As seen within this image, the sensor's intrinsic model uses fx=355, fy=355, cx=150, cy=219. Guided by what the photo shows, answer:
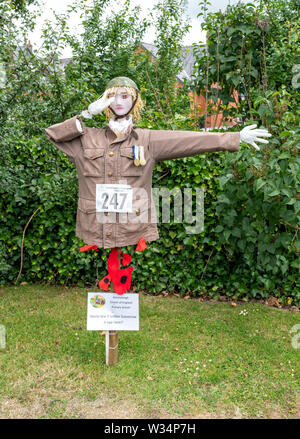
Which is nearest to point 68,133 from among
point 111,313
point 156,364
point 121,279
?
point 121,279

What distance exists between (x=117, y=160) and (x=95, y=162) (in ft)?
0.49

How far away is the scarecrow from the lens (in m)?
2.30

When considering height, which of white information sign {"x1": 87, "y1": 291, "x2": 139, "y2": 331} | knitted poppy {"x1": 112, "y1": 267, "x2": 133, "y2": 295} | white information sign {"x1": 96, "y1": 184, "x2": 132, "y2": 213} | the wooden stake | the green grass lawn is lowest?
the green grass lawn

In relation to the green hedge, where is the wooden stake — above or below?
below

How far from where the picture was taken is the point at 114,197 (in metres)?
2.30

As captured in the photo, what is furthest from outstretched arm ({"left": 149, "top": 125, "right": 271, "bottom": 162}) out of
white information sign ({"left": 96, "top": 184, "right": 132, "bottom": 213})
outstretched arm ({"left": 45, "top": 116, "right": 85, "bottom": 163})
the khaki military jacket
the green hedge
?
the green hedge

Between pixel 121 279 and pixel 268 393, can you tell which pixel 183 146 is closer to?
pixel 121 279

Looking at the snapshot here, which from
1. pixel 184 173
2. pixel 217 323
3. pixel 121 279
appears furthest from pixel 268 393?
pixel 184 173

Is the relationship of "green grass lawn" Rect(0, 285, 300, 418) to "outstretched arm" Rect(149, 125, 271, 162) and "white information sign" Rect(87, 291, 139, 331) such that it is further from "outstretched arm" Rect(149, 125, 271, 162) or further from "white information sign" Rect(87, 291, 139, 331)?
"outstretched arm" Rect(149, 125, 271, 162)

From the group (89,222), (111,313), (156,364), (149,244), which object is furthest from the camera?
(149,244)

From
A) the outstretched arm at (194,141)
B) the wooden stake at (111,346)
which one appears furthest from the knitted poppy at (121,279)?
the outstretched arm at (194,141)

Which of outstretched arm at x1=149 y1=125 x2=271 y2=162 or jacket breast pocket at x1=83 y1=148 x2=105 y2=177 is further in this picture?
jacket breast pocket at x1=83 y1=148 x2=105 y2=177

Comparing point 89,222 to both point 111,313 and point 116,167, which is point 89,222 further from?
point 111,313

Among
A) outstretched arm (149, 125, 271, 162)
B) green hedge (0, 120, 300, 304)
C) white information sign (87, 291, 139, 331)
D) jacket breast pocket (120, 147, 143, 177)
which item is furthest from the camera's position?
Answer: green hedge (0, 120, 300, 304)
